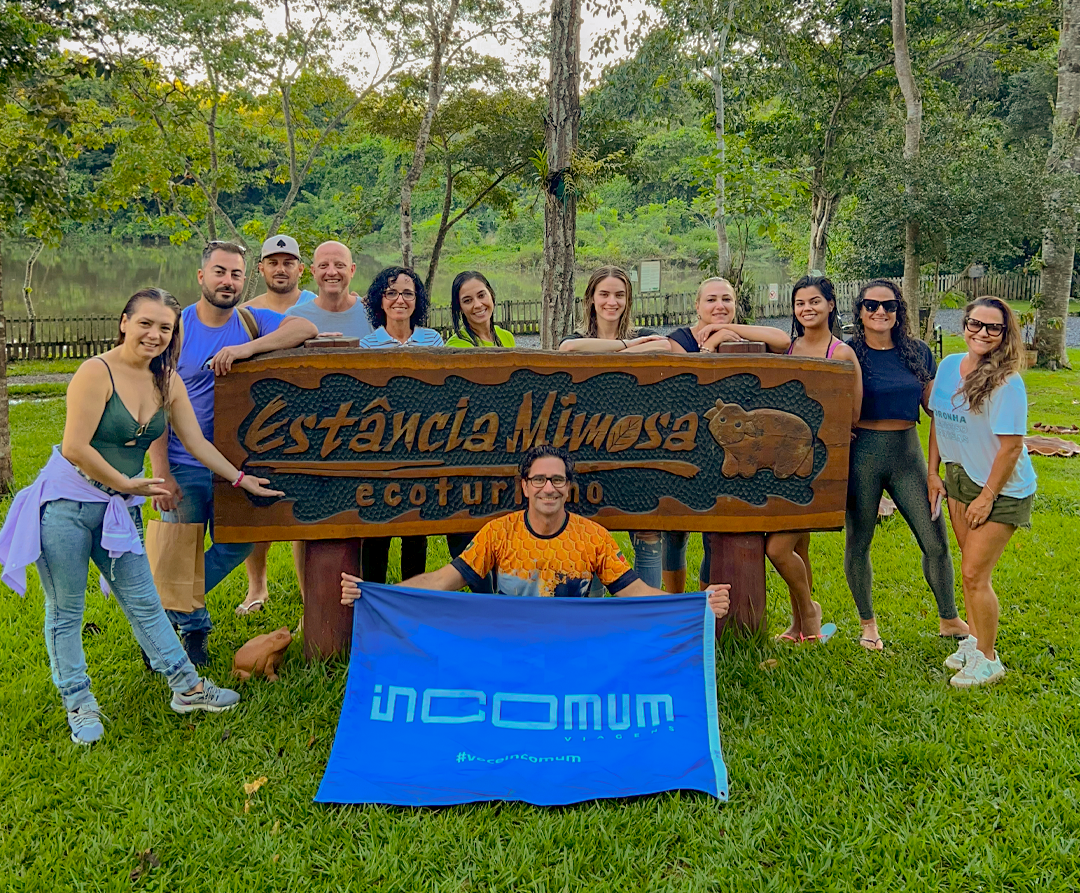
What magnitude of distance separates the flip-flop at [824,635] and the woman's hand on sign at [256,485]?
246cm

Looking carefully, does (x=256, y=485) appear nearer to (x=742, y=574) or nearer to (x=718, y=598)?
(x=718, y=598)

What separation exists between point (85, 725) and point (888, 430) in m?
3.39

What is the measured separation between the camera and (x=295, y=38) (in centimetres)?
1236

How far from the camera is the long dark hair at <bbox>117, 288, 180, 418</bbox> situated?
2924mm

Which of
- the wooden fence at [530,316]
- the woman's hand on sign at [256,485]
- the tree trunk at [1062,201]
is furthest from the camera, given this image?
the wooden fence at [530,316]

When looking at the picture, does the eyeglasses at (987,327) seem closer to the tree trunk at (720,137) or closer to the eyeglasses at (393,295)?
the eyeglasses at (393,295)

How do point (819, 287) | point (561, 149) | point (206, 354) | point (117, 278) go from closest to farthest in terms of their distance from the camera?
point (206, 354)
point (819, 287)
point (561, 149)
point (117, 278)

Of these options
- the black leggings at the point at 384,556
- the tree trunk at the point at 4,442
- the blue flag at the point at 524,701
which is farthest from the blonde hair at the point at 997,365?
the tree trunk at the point at 4,442

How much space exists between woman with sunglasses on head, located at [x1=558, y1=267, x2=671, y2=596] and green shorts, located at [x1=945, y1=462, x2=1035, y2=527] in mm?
1227

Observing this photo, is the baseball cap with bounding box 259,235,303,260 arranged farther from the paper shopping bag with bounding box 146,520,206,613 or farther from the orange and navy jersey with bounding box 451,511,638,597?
the orange and navy jersey with bounding box 451,511,638,597

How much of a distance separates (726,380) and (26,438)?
7828 mm

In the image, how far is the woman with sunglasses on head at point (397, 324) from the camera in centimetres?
371

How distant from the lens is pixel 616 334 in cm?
380

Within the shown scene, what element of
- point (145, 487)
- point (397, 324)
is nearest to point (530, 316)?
point (397, 324)
